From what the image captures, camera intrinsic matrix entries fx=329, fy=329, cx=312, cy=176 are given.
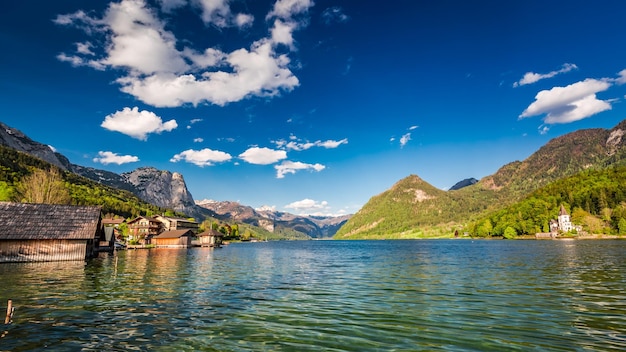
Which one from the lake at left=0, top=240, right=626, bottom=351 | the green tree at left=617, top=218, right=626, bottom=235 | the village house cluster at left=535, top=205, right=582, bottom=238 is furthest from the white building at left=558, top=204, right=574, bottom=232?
the lake at left=0, top=240, right=626, bottom=351

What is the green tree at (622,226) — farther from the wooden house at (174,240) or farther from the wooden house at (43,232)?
the wooden house at (43,232)

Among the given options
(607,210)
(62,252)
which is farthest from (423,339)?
(607,210)

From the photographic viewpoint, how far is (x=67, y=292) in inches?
1041

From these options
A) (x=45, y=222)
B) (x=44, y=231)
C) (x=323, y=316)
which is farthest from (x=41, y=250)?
(x=323, y=316)

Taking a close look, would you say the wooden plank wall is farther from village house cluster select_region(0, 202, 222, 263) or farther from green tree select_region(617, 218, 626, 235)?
green tree select_region(617, 218, 626, 235)

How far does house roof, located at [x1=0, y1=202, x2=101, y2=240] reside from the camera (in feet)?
168

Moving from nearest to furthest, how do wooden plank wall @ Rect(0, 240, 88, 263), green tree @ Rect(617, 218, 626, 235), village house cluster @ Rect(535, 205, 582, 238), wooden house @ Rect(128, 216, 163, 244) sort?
1. wooden plank wall @ Rect(0, 240, 88, 263)
2. wooden house @ Rect(128, 216, 163, 244)
3. green tree @ Rect(617, 218, 626, 235)
4. village house cluster @ Rect(535, 205, 582, 238)

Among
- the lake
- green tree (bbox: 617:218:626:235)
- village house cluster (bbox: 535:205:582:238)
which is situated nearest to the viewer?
the lake

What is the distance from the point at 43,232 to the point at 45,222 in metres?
1.88

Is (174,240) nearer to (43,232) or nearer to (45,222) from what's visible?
(45,222)

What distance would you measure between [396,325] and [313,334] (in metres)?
4.23

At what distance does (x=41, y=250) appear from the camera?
2079 inches

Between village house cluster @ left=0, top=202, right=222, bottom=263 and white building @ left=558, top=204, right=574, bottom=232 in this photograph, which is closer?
village house cluster @ left=0, top=202, right=222, bottom=263

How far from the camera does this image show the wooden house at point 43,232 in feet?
167
